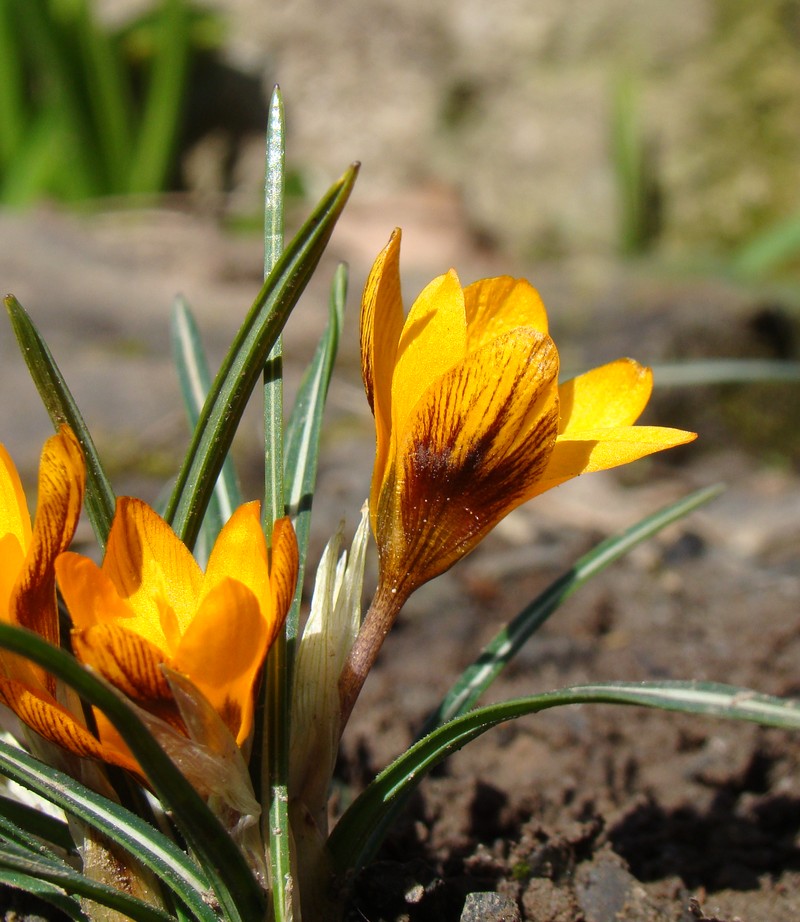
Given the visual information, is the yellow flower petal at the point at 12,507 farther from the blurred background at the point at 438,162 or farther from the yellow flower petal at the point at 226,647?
the blurred background at the point at 438,162

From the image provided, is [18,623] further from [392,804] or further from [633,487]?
[633,487]

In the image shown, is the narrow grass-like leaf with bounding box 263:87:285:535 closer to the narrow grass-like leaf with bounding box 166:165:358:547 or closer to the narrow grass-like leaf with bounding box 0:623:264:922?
the narrow grass-like leaf with bounding box 166:165:358:547

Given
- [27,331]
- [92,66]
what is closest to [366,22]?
[92,66]

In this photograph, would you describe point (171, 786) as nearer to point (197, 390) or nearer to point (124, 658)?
point (124, 658)

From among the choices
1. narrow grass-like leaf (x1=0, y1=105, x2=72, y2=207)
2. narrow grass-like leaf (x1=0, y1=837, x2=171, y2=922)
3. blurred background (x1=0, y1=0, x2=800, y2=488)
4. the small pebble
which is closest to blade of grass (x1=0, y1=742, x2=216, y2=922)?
narrow grass-like leaf (x1=0, y1=837, x2=171, y2=922)

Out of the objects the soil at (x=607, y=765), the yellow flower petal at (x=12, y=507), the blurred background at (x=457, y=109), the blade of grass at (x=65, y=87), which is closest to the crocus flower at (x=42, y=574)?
the yellow flower petal at (x=12, y=507)

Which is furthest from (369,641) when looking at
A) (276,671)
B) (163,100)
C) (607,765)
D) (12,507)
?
(163,100)
